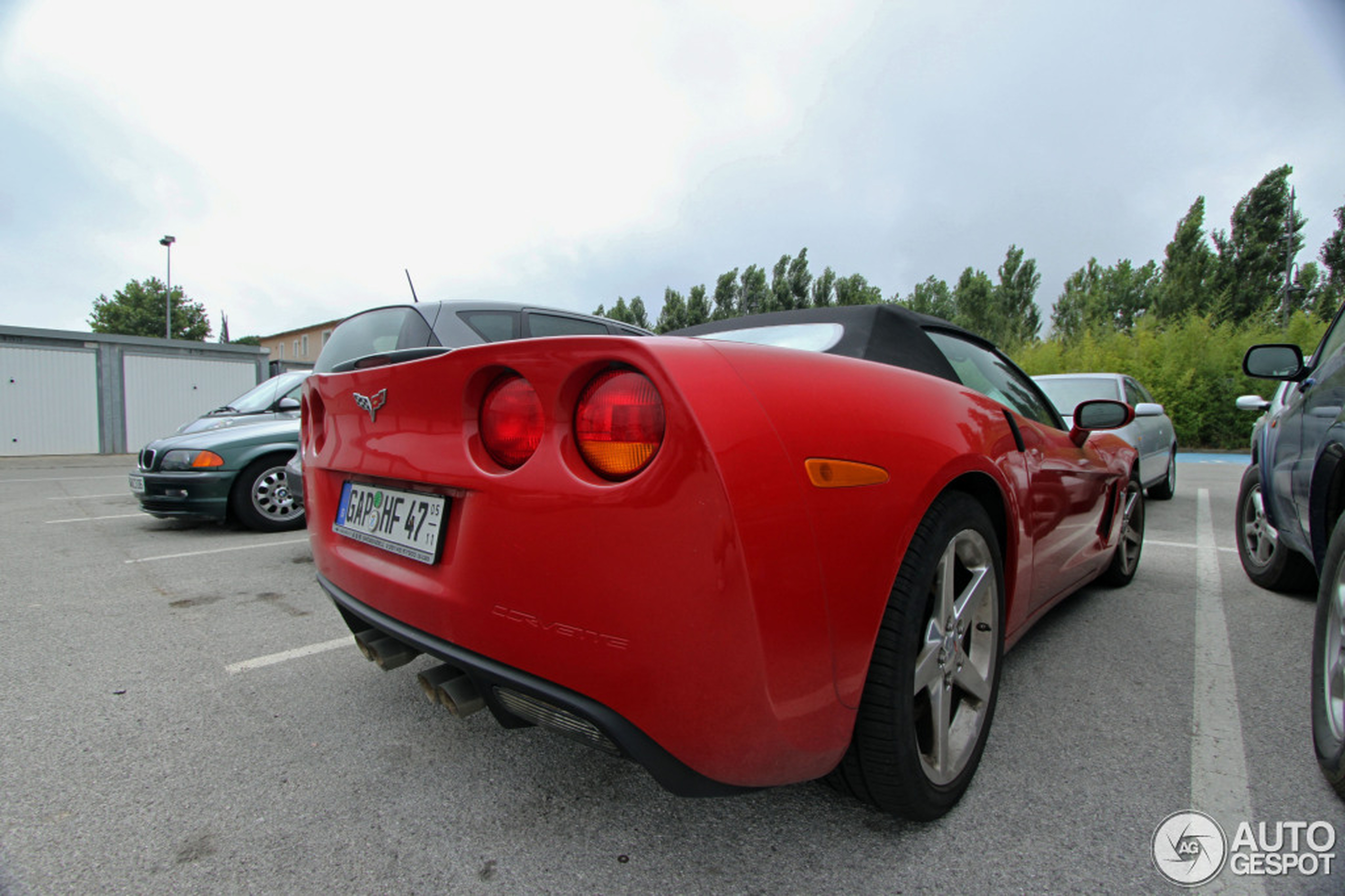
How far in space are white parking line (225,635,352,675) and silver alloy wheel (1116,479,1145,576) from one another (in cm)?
371

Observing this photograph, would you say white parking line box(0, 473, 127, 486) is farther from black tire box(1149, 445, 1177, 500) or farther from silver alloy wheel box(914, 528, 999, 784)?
black tire box(1149, 445, 1177, 500)

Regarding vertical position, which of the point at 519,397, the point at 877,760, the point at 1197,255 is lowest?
the point at 877,760

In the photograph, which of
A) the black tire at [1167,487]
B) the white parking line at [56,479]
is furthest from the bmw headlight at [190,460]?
the black tire at [1167,487]

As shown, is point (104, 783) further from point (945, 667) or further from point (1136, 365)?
point (1136, 365)

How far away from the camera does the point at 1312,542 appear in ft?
7.51

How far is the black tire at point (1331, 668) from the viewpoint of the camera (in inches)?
63.7

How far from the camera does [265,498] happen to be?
5.59 m

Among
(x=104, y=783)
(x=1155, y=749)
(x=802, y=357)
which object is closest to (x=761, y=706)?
(x=802, y=357)

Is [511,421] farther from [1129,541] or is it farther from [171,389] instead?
[171,389]

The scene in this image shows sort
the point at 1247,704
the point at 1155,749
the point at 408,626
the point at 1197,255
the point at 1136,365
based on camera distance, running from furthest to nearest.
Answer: the point at 1197,255, the point at 1136,365, the point at 1247,704, the point at 1155,749, the point at 408,626

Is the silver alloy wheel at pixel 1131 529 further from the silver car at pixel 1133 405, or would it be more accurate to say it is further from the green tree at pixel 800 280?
the green tree at pixel 800 280

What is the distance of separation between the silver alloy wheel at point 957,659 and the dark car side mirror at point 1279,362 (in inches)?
90.5

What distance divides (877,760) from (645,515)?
0.76m

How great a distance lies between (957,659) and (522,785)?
1.16 metres
